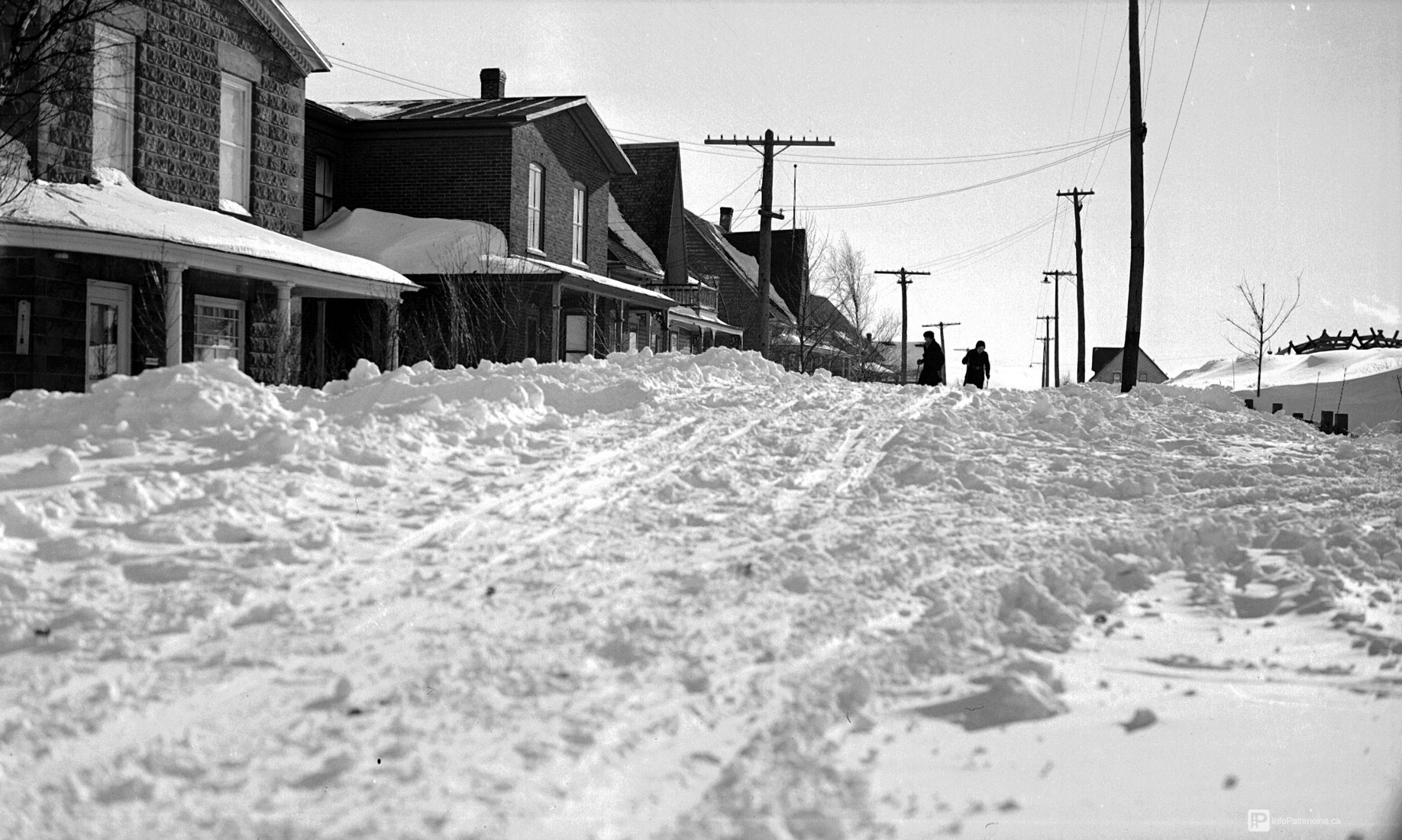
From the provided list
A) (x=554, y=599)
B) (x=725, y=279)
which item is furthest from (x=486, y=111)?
(x=725, y=279)

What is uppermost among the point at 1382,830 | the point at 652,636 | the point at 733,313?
the point at 733,313

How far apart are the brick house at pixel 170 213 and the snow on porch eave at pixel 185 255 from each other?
0.02 m

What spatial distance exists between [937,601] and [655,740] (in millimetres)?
1848

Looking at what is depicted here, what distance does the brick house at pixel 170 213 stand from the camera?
1305 centimetres

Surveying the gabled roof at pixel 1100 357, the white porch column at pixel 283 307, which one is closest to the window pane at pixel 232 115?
the white porch column at pixel 283 307

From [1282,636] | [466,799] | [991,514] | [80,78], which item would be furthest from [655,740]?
[80,78]

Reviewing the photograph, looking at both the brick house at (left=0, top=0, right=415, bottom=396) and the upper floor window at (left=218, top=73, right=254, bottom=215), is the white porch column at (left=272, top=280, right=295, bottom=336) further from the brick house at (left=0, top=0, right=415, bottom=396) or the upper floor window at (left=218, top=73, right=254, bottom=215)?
the upper floor window at (left=218, top=73, right=254, bottom=215)

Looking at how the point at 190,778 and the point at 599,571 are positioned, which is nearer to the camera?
the point at 190,778

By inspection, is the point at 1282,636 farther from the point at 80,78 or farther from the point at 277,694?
the point at 80,78

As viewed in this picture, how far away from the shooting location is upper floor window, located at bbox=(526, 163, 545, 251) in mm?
23516

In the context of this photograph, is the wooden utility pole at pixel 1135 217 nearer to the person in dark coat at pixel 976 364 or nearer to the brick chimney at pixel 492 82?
the person in dark coat at pixel 976 364

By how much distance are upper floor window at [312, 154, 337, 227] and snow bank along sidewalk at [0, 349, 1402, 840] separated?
14772 mm

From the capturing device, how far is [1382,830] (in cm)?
329

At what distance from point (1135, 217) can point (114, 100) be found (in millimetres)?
17638
